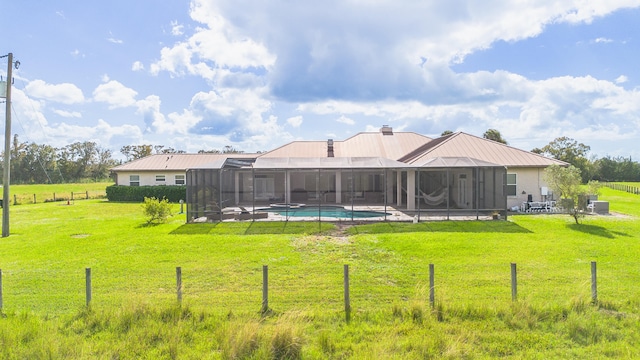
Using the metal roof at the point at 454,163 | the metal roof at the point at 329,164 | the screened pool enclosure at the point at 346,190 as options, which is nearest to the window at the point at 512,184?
the screened pool enclosure at the point at 346,190

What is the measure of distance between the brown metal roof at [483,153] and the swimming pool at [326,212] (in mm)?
→ 3311

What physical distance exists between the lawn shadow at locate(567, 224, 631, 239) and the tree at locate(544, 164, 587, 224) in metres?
0.60

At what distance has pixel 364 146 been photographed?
2894 centimetres

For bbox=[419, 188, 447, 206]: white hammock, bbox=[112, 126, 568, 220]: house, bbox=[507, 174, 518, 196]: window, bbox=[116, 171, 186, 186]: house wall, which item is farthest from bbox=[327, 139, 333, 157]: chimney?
bbox=[507, 174, 518, 196]: window

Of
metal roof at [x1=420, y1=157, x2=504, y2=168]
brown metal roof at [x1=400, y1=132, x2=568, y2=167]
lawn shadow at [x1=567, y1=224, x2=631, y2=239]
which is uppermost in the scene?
brown metal roof at [x1=400, y1=132, x2=568, y2=167]

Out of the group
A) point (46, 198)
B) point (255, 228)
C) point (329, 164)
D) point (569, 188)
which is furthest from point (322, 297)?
point (46, 198)

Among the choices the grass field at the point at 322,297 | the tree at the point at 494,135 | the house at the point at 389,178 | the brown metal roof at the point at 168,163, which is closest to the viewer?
the grass field at the point at 322,297

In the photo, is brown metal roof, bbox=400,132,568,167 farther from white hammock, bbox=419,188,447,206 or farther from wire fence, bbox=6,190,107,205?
wire fence, bbox=6,190,107,205

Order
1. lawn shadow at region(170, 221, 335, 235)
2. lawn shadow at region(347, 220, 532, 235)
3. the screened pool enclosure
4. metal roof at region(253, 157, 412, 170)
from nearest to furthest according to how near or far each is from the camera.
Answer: lawn shadow at region(347, 220, 532, 235) < lawn shadow at region(170, 221, 335, 235) < the screened pool enclosure < metal roof at region(253, 157, 412, 170)

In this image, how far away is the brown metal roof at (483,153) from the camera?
19.6m

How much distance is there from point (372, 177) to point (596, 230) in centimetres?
1247

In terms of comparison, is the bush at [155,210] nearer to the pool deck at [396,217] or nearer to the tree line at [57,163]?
the pool deck at [396,217]

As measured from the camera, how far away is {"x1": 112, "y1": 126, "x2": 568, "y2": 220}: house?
1652 cm

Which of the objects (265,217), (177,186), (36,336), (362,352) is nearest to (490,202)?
(265,217)
